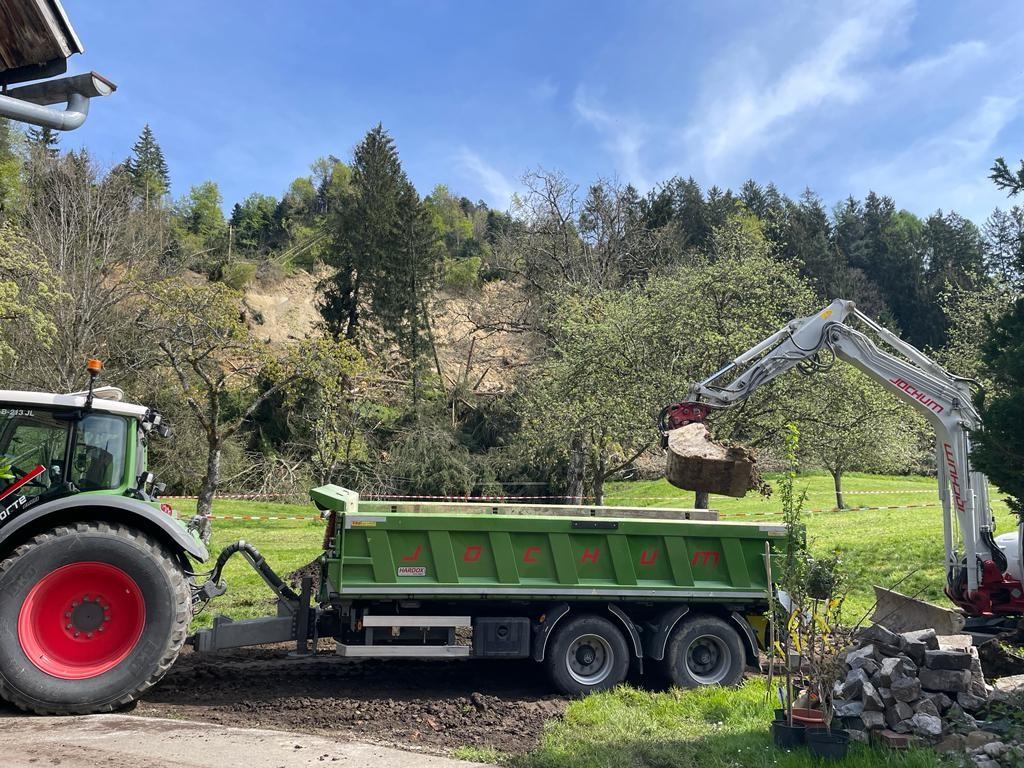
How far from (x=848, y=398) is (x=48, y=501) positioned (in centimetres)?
1432

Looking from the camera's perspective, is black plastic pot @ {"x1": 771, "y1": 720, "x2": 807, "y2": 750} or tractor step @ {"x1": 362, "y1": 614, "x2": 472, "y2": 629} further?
tractor step @ {"x1": 362, "y1": 614, "x2": 472, "y2": 629}

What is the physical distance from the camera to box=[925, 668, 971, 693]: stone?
644 centimetres

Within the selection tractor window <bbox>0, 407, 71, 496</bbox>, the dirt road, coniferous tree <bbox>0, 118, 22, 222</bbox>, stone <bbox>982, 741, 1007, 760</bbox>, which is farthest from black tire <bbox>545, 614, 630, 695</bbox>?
coniferous tree <bbox>0, 118, 22, 222</bbox>

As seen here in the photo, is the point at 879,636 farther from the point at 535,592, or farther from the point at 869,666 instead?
the point at 535,592

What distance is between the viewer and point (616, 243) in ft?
115

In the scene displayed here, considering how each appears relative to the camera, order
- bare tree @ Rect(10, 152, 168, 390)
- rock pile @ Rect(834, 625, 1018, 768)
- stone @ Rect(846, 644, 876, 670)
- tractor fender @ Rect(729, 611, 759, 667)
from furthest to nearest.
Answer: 1. bare tree @ Rect(10, 152, 168, 390)
2. tractor fender @ Rect(729, 611, 759, 667)
3. stone @ Rect(846, 644, 876, 670)
4. rock pile @ Rect(834, 625, 1018, 768)

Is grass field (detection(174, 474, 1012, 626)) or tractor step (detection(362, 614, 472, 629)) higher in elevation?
grass field (detection(174, 474, 1012, 626))

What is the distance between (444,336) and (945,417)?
4172 centimetres

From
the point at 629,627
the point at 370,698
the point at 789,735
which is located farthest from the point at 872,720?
the point at 370,698

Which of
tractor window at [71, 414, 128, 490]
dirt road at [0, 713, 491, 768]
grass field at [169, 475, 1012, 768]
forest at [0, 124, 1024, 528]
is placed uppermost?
forest at [0, 124, 1024, 528]

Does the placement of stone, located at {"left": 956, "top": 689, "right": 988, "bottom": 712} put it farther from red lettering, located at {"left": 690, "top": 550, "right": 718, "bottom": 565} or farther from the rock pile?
red lettering, located at {"left": 690, "top": 550, "right": 718, "bottom": 565}

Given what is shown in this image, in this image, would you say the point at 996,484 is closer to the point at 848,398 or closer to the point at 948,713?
the point at 948,713

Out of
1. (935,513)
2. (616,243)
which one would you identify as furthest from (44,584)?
(616,243)

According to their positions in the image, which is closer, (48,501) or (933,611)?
(48,501)
